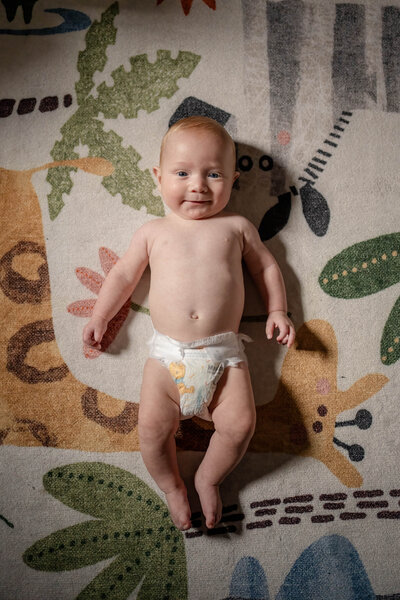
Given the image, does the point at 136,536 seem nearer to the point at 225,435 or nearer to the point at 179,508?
the point at 179,508

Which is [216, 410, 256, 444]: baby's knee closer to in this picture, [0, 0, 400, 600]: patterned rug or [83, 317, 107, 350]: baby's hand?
[0, 0, 400, 600]: patterned rug

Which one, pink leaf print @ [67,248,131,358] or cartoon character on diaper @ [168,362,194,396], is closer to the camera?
cartoon character on diaper @ [168,362,194,396]

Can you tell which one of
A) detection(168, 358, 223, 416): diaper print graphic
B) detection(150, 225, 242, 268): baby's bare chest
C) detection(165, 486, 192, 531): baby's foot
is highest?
detection(150, 225, 242, 268): baby's bare chest

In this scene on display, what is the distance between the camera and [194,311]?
1.10 meters

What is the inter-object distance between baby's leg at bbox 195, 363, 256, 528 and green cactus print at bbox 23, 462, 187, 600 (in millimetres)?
121

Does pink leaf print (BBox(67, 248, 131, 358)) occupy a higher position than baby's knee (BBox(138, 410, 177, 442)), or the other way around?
pink leaf print (BBox(67, 248, 131, 358))

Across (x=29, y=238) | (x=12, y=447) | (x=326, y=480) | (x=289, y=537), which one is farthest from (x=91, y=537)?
(x=29, y=238)

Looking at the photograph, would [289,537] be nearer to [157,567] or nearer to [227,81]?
[157,567]

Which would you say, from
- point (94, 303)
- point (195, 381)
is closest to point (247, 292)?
point (195, 381)

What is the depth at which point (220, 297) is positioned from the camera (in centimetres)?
111

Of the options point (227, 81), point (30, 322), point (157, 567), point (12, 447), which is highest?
point (227, 81)

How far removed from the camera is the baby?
1.09 m

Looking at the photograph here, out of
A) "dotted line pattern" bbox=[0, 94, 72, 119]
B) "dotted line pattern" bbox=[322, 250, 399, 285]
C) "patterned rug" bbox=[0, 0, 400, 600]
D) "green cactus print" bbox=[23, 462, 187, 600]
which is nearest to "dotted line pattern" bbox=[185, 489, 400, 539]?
"patterned rug" bbox=[0, 0, 400, 600]

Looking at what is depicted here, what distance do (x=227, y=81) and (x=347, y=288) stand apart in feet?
2.25
